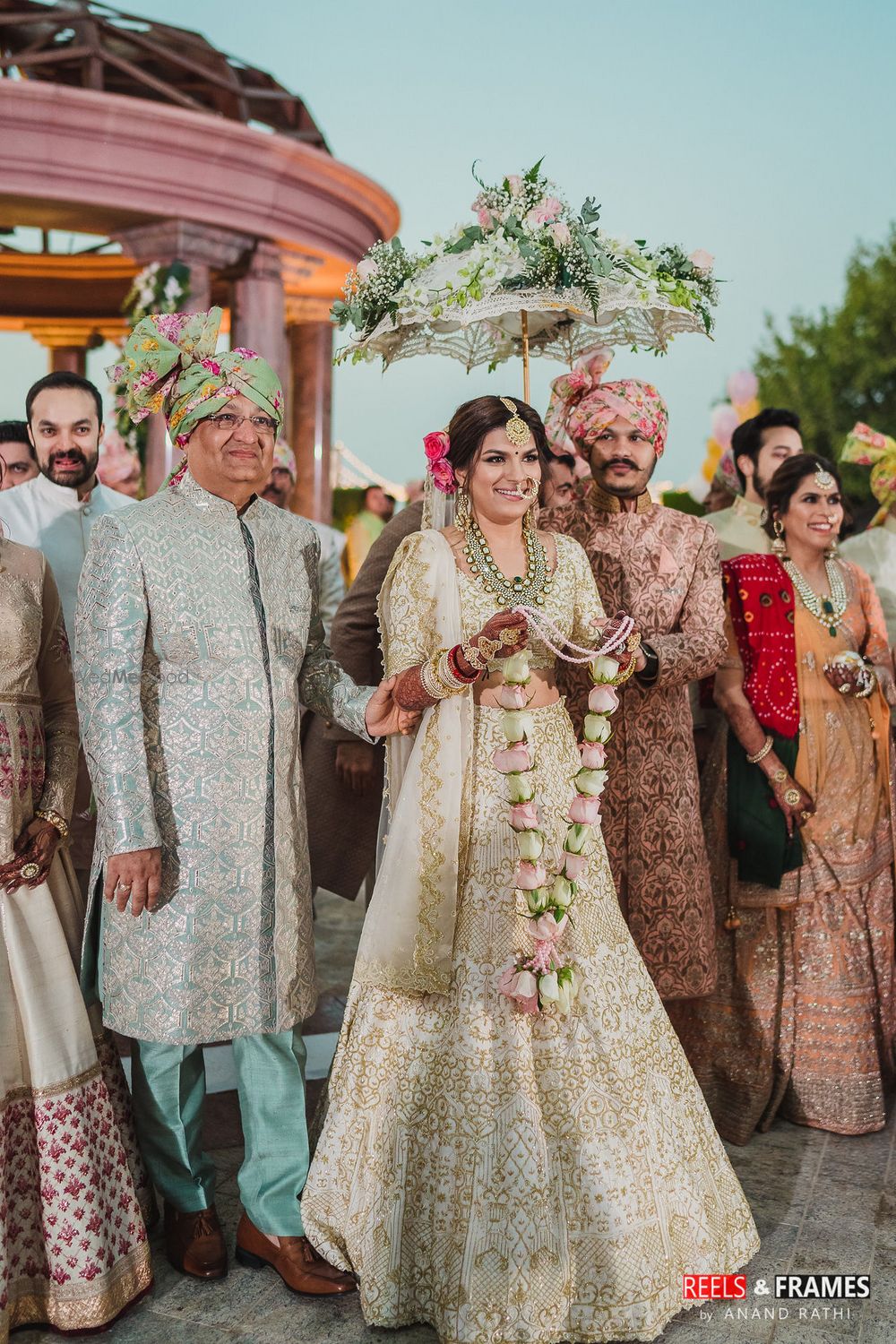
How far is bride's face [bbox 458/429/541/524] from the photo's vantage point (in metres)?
3.06

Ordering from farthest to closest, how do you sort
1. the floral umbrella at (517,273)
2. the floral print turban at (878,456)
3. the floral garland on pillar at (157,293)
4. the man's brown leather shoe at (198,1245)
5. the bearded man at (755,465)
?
the floral garland on pillar at (157,293) → the bearded man at (755,465) → the floral print turban at (878,456) → the floral umbrella at (517,273) → the man's brown leather shoe at (198,1245)

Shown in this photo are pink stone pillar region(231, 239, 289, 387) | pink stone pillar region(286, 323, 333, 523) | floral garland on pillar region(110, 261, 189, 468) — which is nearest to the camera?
floral garland on pillar region(110, 261, 189, 468)

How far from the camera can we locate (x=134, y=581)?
2932 mm

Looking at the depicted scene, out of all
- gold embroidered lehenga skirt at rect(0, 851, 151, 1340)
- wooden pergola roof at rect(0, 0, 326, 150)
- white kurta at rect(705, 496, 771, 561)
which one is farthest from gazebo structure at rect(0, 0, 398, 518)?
gold embroidered lehenga skirt at rect(0, 851, 151, 1340)

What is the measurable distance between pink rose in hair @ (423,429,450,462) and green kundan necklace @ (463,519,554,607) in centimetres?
19

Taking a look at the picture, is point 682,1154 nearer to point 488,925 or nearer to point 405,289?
point 488,925

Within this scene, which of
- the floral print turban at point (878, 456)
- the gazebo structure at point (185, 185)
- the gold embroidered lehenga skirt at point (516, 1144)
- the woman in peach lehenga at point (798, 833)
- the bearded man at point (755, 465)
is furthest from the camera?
the gazebo structure at point (185, 185)

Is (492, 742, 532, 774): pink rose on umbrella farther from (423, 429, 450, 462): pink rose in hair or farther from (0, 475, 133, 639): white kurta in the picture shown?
(0, 475, 133, 639): white kurta

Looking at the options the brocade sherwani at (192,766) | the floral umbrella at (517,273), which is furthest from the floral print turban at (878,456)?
the brocade sherwani at (192,766)

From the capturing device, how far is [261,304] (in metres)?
10.3

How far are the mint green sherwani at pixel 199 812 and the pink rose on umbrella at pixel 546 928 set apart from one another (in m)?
0.65

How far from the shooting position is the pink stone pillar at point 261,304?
1028 cm

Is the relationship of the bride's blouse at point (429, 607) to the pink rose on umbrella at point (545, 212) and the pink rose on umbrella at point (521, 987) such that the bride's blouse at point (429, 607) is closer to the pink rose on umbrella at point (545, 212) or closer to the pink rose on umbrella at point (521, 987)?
the pink rose on umbrella at point (521, 987)

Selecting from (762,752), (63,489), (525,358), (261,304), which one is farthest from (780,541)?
(261,304)
